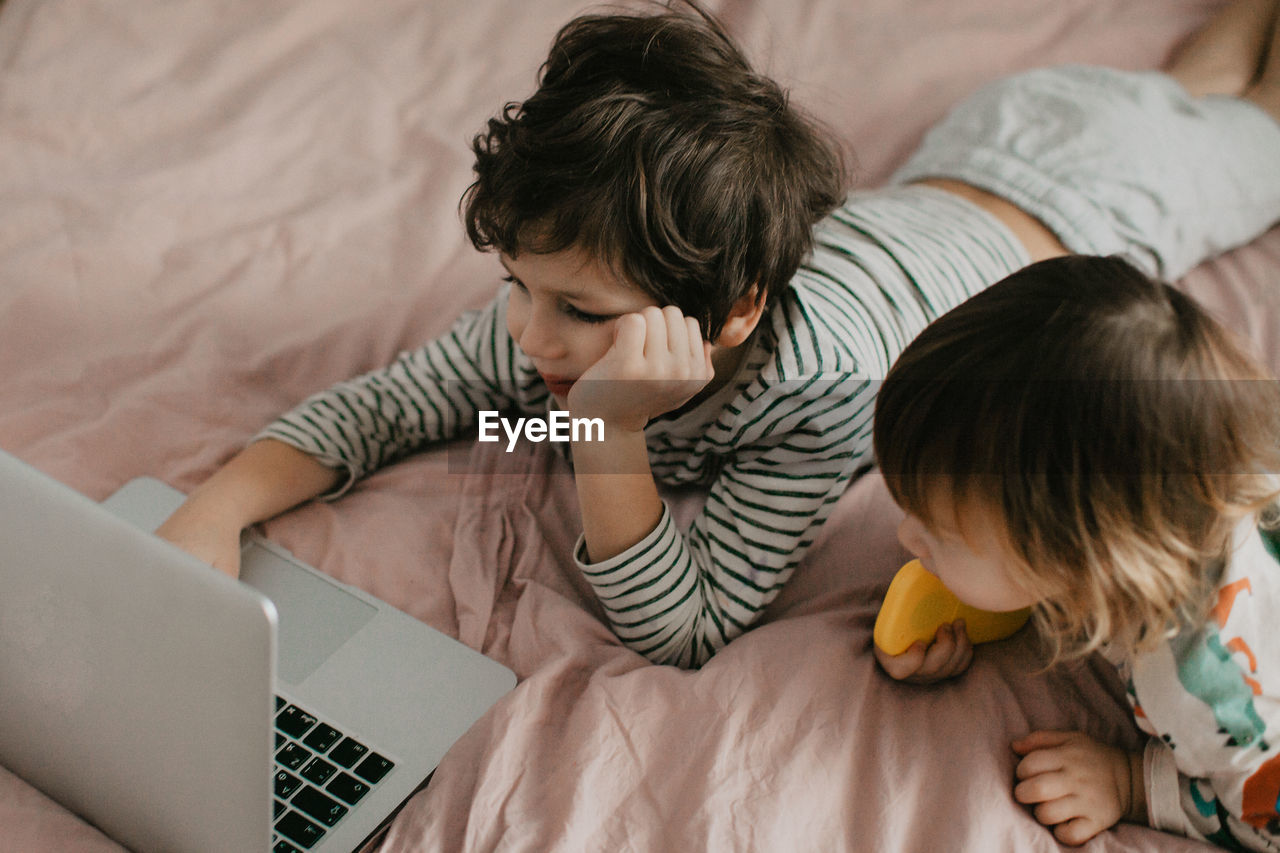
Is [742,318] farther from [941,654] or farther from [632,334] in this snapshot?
[941,654]

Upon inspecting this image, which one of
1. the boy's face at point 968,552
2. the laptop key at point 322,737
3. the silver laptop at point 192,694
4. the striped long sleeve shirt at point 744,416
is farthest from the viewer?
the striped long sleeve shirt at point 744,416

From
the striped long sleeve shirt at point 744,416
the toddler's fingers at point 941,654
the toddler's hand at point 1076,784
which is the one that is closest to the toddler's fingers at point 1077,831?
the toddler's hand at point 1076,784

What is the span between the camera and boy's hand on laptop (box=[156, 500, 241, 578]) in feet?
2.64

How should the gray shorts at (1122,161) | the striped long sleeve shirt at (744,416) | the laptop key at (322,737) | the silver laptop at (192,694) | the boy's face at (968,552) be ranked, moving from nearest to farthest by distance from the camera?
1. the silver laptop at (192,694)
2. the boy's face at (968,552)
3. the laptop key at (322,737)
4. the striped long sleeve shirt at (744,416)
5. the gray shorts at (1122,161)

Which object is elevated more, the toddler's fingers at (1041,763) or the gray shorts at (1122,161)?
the gray shorts at (1122,161)

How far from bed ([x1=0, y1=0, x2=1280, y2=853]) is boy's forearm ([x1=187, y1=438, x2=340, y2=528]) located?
27mm

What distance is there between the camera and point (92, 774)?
0.60 m

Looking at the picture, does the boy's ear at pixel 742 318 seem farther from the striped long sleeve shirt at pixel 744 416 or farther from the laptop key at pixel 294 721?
the laptop key at pixel 294 721

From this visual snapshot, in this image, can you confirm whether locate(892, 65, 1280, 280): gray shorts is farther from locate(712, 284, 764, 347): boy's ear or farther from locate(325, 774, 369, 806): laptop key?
locate(325, 774, 369, 806): laptop key

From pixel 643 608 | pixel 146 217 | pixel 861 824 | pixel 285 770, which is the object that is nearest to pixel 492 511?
pixel 643 608

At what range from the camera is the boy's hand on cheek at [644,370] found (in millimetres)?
735

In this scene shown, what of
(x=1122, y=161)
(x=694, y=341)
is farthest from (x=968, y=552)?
(x=1122, y=161)

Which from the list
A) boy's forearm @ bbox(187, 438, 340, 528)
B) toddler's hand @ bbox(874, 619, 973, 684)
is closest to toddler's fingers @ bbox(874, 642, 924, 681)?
toddler's hand @ bbox(874, 619, 973, 684)

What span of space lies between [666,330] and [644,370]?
0.04 metres
